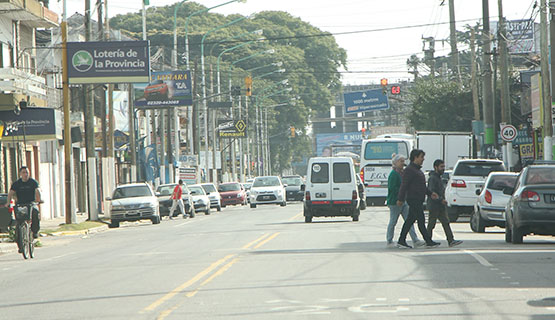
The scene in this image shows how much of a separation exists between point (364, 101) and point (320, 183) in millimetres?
61203

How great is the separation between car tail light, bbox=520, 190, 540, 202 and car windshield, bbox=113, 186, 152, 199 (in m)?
22.2

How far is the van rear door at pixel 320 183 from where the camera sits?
33781 mm

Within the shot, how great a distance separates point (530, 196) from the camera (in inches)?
789

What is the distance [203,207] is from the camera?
50406mm

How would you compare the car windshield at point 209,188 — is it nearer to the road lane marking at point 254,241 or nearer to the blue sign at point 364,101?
the road lane marking at point 254,241

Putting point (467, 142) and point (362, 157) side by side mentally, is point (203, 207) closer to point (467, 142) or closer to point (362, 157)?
point (362, 157)

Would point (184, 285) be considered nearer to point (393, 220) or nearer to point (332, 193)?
point (393, 220)

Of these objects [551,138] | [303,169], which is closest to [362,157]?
[551,138]

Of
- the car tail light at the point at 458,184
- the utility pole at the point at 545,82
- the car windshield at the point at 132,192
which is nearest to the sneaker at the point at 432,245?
the car tail light at the point at 458,184

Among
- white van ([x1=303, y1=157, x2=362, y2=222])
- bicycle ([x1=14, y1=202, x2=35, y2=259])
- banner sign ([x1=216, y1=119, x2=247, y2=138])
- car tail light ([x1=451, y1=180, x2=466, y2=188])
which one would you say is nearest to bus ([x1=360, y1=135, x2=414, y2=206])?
white van ([x1=303, y1=157, x2=362, y2=222])

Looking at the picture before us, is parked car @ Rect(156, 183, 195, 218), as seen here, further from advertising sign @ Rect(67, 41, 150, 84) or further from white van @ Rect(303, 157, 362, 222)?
white van @ Rect(303, 157, 362, 222)

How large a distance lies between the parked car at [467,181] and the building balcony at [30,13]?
17239 millimetres

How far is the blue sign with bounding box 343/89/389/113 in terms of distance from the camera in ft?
308

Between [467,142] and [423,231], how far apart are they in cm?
2705
